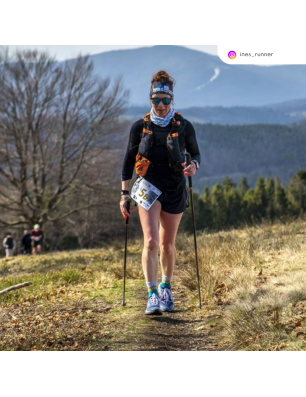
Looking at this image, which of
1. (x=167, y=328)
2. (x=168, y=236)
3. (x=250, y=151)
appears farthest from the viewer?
(x=250, y=151)

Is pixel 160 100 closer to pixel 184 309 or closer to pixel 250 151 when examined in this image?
pixel 184 309

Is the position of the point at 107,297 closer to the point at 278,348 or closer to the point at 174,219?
the point at 174,219

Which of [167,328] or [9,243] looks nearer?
[167,328]

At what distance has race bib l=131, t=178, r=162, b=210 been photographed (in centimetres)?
536

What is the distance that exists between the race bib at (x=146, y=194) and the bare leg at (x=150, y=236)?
5 centimetres

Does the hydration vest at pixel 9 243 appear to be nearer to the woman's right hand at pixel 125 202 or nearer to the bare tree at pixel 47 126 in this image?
the bare tree at pixel 47 126

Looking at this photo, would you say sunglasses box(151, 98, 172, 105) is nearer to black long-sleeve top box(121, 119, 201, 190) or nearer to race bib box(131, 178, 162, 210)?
black long-sleeve top box(121, 119, 201, 190)

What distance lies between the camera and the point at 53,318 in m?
5.61

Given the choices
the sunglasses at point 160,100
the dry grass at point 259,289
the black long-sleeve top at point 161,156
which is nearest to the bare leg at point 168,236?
the black long-sleeve top at point 161,156

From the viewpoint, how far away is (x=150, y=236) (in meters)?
5.45

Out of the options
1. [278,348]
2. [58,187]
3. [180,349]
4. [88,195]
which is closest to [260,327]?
[278,348]

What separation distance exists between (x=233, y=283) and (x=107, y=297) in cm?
Answer: 151

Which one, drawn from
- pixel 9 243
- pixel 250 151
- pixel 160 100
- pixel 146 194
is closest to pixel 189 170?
pixel 146 194

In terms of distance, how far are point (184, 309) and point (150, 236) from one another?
956mm
